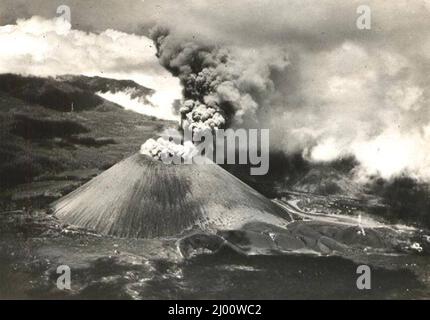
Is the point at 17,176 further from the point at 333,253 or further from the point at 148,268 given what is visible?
the point at 333,253

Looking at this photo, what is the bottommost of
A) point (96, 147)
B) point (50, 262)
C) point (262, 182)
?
point (50, 262)

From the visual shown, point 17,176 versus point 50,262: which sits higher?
point 17,176

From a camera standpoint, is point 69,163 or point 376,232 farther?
point 69,163
